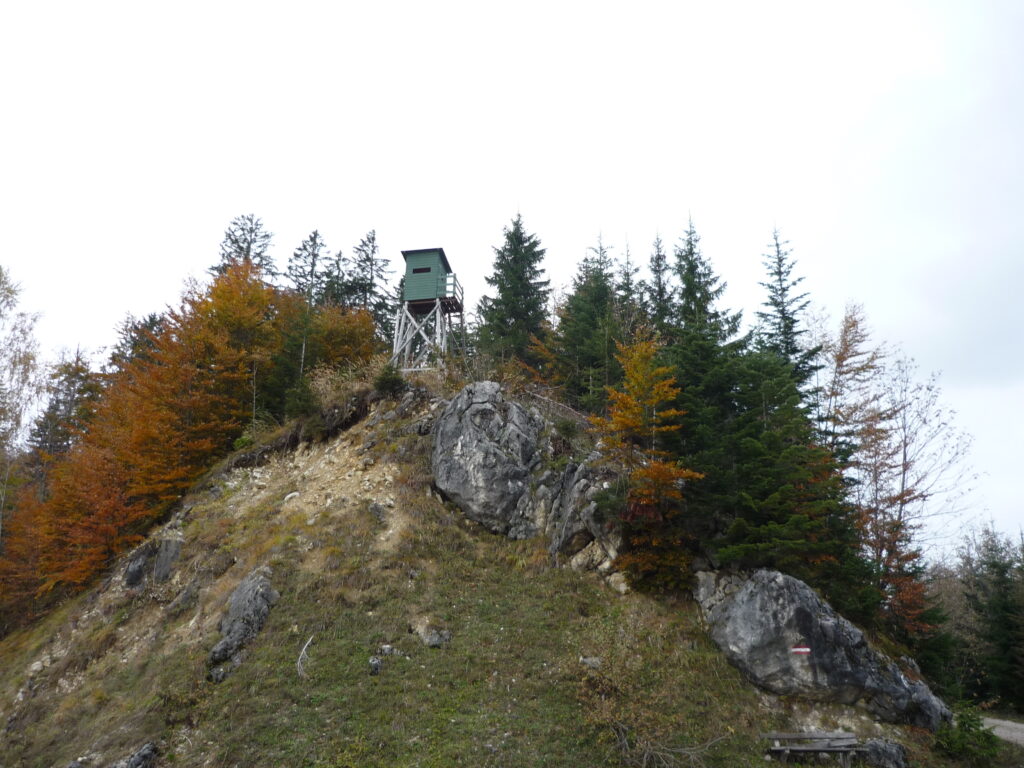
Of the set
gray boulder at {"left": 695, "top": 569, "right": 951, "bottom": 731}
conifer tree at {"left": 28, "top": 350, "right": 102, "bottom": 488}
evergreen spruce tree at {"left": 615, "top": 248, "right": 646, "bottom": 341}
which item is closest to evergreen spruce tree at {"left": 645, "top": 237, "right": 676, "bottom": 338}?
evergreen spruce tree at {"left": 615, "top": 248, "right": 646, "bottom": 341}

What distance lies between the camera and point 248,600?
1252cm

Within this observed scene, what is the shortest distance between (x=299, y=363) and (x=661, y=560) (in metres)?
17.3

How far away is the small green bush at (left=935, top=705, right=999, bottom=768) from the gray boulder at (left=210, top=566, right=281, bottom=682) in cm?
1487

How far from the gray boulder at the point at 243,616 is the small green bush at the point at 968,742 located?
48.8ft

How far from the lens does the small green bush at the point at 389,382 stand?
20.6 m

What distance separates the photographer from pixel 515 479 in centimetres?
1662

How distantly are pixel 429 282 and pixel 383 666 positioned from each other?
18068 mm

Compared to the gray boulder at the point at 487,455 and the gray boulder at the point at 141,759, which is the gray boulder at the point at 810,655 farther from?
the gray boulder at the point at 141,759

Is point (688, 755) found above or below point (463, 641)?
below

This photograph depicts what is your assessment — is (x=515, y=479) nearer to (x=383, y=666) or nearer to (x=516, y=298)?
(x=383, y=666)

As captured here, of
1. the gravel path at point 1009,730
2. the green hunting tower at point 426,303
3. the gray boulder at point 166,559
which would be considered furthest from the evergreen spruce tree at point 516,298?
the gravel path at point 1009,730

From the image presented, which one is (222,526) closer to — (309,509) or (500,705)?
(309,509)

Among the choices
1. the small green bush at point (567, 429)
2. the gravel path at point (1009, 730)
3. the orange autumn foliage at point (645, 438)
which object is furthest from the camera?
the small green bush at point (567, 429)

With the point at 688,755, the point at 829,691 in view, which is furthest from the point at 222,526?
the point at 829,691
